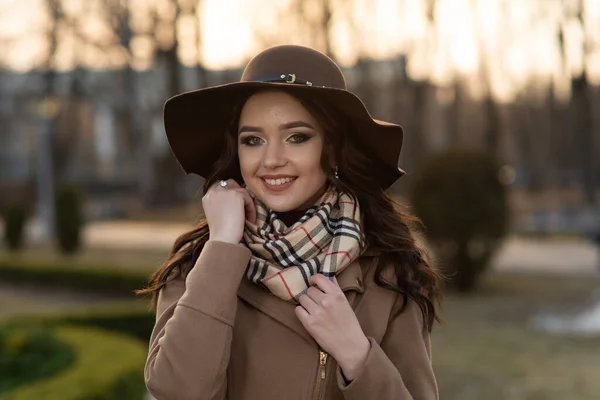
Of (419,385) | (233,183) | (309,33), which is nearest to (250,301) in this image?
(233,183)

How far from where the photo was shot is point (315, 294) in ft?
5.76

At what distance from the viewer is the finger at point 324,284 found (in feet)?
5.75

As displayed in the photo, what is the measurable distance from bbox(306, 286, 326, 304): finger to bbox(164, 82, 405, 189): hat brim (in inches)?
14.3

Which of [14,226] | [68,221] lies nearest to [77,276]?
[68,221]

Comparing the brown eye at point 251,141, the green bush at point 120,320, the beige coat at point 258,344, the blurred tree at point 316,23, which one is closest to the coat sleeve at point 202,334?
the beige coat at point 258,344

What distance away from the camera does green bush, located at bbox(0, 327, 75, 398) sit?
602 cm

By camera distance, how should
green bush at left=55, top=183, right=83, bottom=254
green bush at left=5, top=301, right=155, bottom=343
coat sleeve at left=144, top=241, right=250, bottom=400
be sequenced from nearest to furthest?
coat sleeve at left=144, top=241, right=250, bottom=400
green bush at left=5, top=301, right=155, bottom=343
green bush at left=55, top=183, right=83, bottom=254

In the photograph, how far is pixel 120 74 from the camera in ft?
105

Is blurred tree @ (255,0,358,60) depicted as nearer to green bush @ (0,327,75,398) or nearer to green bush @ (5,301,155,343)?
green bush @ (5,301,155,343)

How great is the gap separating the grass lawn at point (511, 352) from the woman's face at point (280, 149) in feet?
17.8

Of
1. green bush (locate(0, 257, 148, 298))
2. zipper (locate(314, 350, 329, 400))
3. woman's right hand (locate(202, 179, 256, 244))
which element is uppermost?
woman's right hand (locate(202, 179, 256, 244))

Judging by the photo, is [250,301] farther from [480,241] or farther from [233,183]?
[480,241]

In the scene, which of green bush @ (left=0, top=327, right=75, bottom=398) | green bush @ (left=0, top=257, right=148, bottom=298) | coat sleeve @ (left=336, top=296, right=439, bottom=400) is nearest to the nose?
coat sleeve @ (left=336, top=296, right=439, bottom=400)

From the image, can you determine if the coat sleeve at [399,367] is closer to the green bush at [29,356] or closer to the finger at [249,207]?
the finger at [249,207]
